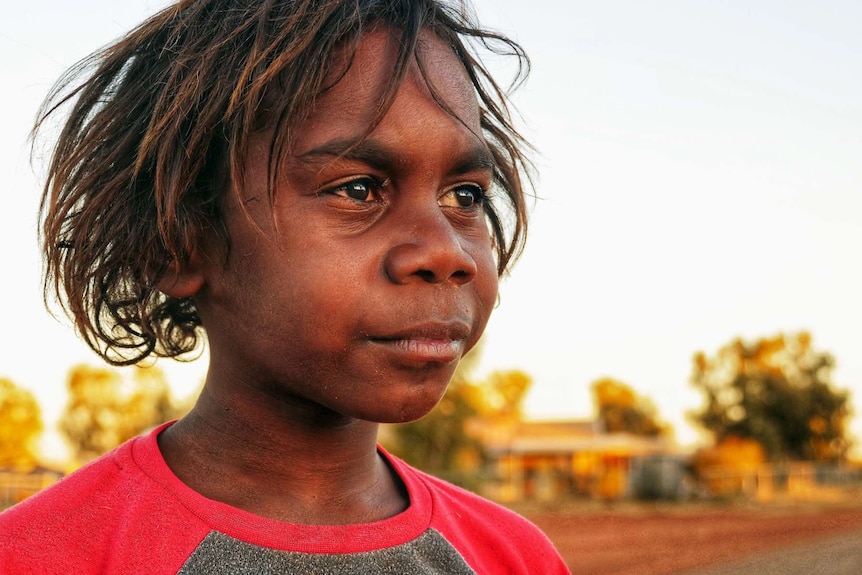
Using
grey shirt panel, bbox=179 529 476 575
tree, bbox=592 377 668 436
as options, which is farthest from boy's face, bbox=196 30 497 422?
tree, bbox=592 377 668 436

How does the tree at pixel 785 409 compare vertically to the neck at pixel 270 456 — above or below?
below

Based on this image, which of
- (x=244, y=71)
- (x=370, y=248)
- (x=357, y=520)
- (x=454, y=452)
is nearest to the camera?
(x=370, y=248)

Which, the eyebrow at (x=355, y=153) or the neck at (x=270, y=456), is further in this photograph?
the neck at (x=270, y=456)

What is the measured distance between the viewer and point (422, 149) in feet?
6.14

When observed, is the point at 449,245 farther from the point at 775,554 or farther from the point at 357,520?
the point at 775,554

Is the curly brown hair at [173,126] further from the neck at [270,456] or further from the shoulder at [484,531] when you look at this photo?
the shoulder at [484,531]

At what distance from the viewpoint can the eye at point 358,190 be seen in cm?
185

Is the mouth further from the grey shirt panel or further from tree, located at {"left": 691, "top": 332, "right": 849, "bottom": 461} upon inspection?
tree, located at {"left": 691, "top": 332, "right": 849, "bottom": 461}

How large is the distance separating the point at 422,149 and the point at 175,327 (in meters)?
0.88

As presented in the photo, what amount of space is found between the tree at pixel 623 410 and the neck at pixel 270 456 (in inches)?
3214

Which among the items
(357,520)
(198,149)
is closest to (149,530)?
(357,520)

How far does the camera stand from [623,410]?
84.9 m

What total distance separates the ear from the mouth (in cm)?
45

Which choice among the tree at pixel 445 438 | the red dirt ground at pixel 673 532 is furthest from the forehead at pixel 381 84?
the tree at pixel 445 438
